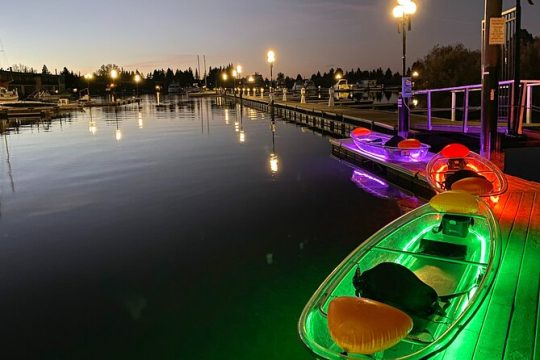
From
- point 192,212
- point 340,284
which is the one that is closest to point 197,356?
point 340,284

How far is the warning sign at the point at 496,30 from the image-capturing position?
9508 millimetres

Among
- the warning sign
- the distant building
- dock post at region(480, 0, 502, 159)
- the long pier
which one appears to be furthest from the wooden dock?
the distant building

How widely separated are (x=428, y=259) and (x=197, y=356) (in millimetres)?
2675

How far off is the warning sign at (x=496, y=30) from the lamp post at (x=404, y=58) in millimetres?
4913

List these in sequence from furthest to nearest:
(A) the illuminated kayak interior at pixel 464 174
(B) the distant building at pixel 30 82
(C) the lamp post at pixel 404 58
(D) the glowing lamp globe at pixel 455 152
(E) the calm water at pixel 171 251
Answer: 1. (B) the distant building at pixel 30 82
2. (C) the lamp post at pixel 404 58
3. (D) the glowing lamp globe at pixel 455 152
4. (A) the illuminated kayak interior at pixel 464 174
5. (E) the calm water at pixel 171 251

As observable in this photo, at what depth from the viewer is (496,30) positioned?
31.3 feet

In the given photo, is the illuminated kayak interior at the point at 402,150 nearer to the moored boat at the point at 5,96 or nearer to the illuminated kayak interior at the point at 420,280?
the illuminated kayak interior at the point at 420,280

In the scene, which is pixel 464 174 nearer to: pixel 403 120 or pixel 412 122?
pixel 403 120

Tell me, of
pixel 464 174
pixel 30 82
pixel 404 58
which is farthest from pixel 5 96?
pixel 464 174

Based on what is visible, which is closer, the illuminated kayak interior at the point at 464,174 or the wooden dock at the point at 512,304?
the wooden dock at the point at 512,304

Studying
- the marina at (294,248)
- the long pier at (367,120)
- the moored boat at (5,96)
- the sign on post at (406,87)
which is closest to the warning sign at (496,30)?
the marina at (294,248)

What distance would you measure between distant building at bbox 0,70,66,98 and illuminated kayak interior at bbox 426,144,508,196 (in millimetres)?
90443

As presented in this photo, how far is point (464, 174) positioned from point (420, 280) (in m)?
4.85

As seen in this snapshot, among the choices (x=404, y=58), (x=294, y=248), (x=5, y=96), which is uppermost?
(x=5, y=96)
